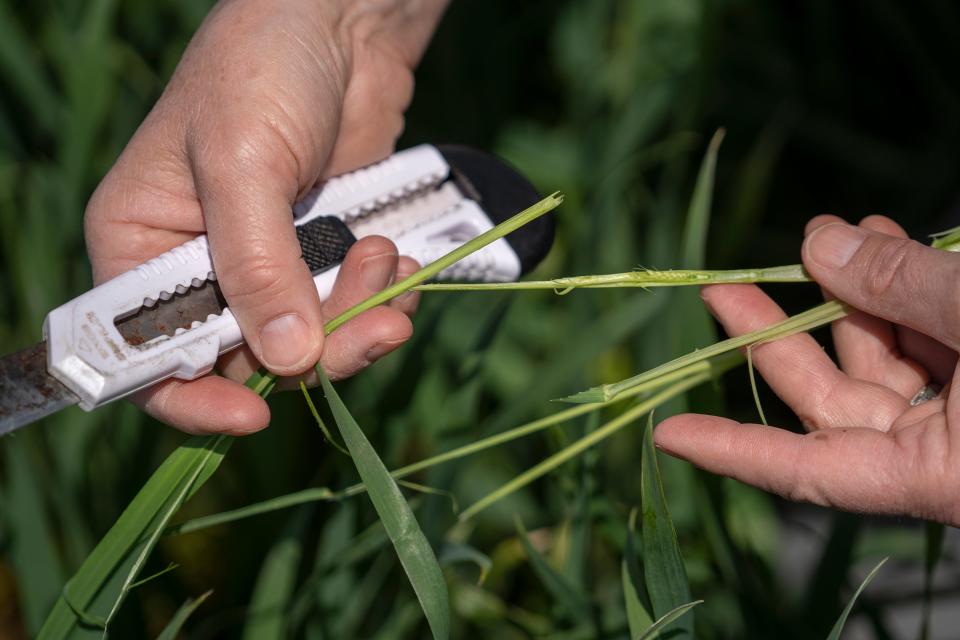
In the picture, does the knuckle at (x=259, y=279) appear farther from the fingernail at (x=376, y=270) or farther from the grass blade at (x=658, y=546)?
→ the grass blade at (x=658, y=546)

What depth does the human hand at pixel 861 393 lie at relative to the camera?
2.41 ft

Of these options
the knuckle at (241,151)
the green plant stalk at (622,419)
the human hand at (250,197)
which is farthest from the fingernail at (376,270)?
the green plant stalk at (622,419)

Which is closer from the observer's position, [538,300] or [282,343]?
[282,343]

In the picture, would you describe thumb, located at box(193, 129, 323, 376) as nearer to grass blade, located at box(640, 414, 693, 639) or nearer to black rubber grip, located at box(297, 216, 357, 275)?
black rubber grip, located at box(297, 216, 357, 275)

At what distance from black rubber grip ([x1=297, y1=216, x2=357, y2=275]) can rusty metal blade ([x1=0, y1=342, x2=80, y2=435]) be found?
0.25 metres

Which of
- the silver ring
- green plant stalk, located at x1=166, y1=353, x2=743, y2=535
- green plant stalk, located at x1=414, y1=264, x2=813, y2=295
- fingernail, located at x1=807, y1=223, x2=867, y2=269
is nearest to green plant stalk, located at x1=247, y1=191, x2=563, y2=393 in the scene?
green plant stalk, located at x1=414, y1=264, x2=813, y2=295

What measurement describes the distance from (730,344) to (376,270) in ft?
1.04

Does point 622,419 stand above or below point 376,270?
below

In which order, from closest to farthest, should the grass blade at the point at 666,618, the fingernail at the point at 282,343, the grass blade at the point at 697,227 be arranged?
the grass blade at the point at 666,618 < the fingernail at the point at 282,343 < the grass blade at the point at 697,227

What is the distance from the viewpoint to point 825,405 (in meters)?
0.86

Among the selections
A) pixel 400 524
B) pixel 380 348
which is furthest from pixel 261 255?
pixel 400 524

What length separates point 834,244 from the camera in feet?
2.76

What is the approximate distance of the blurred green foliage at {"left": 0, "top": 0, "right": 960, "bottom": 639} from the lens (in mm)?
1023

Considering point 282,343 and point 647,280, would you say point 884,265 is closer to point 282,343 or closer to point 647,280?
point 647,280
